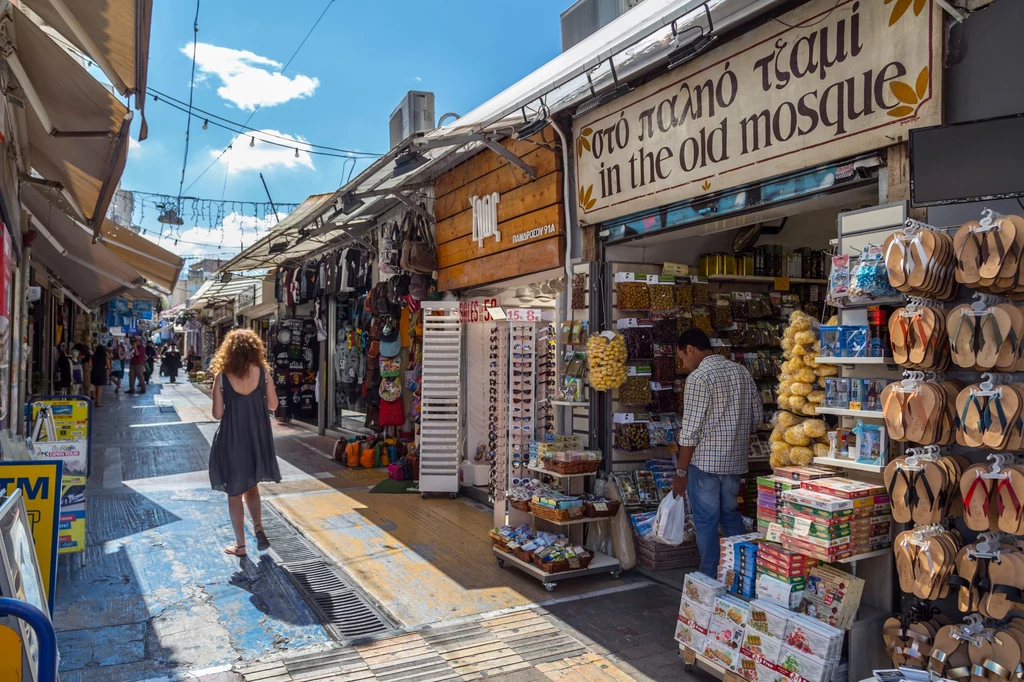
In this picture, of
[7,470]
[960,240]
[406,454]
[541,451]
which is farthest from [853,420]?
[406,454]

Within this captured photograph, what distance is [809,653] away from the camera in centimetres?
319

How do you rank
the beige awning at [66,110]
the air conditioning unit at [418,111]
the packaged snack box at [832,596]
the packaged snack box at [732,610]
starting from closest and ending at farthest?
1. the packaged snack box at [832,596]
2. the packaged snack box at [732,610]
3. the beige awning at [66,110]
4. the air conditioning unit at [418,111]

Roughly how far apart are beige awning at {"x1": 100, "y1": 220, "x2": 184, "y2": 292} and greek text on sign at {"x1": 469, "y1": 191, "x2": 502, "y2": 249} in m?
5.03

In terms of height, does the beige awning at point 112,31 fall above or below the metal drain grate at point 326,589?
above

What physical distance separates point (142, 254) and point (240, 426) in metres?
6.76

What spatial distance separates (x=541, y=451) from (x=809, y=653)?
2869 millimetres

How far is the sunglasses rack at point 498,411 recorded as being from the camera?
675 centimetres

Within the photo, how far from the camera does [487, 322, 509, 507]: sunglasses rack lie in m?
6.75

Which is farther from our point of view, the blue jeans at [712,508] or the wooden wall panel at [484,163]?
the wooden wall panel at [484,163]

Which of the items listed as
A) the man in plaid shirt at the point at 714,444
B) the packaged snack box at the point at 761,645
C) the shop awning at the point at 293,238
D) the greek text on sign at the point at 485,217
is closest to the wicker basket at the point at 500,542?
the man in plaid shirt at the point at 714,444

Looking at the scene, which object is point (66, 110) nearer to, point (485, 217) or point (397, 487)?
point (485, 217)

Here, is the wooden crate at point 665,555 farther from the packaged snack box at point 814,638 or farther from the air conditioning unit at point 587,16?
the air conditioning unit at point 587,16

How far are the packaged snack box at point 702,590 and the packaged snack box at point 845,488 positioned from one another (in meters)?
0.76

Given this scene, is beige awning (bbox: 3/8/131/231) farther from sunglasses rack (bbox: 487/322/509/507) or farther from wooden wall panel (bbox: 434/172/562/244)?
sunglasses rack (bbox: 487/322/509/507)
